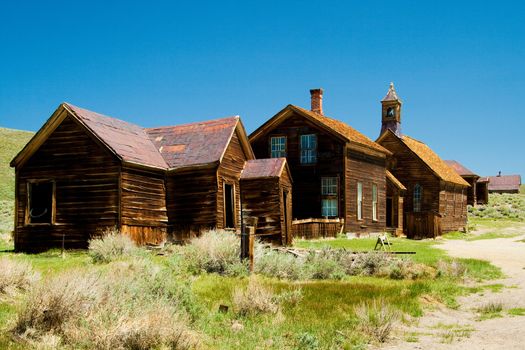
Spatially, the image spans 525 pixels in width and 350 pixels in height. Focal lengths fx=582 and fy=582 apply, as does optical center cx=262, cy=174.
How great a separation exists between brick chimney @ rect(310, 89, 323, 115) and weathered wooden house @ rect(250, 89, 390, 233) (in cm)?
180

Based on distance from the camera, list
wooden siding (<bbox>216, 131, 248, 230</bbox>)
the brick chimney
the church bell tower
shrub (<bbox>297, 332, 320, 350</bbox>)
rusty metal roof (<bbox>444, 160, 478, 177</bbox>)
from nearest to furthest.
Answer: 1. shrub (<bbox>297, 332, 320, 350</bbox>)
2. wooden siding (<bbox>216, 131, 248, 230</bbox>)
3. the brick chimney
4. the church bell tower
5. rusty metal roof (<bbox>444, 160, 478, 177</bbox>)

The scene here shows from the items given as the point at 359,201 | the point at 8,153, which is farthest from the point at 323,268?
the point at 8,153

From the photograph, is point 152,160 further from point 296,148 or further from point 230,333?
point 230,333

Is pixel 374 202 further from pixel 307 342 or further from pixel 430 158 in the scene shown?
pixel 307 342

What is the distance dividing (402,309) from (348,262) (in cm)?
640

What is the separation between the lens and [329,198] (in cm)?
3134

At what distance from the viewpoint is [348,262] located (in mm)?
18047

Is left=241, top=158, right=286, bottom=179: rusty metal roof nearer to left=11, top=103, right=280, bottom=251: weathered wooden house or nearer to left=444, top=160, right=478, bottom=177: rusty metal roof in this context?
left=11, top=103, right=280, bottom=251: weathered wooden house

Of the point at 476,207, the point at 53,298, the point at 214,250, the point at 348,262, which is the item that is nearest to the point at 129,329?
the point at 53,298

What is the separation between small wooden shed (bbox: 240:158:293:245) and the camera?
75.3 ft

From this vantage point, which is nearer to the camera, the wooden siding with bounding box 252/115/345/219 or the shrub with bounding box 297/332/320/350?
the shrub with bounding box 297/332/320/350

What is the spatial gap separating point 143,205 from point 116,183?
1.60m

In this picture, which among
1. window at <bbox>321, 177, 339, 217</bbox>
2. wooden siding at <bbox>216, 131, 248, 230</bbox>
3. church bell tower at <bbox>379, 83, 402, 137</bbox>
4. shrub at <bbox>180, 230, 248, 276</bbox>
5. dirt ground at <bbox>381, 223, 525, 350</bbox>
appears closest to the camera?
dirt ground at <bbox>381, 223, 525, 350</bbox>

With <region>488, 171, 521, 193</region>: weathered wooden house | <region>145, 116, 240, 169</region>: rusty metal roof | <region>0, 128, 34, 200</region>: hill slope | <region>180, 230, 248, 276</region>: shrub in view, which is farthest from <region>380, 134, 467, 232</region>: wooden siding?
<region>488, 171, 521, 193</region>: weathered wooden house
